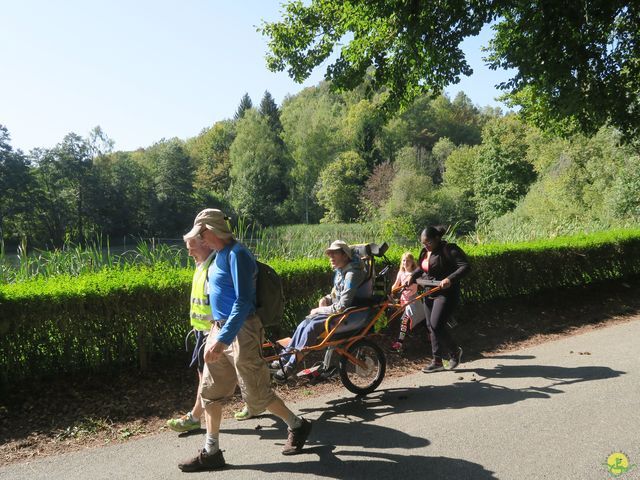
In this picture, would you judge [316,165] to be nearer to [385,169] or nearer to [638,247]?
[385,169]

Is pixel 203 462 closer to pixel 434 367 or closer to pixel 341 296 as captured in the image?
pixel 341 296

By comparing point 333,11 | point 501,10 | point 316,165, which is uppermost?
point 316,165

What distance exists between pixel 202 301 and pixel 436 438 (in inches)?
91.4

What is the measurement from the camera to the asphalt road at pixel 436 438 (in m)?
3.70

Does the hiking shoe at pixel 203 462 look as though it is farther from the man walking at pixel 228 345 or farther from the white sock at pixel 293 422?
the white sock at pixel 293 422

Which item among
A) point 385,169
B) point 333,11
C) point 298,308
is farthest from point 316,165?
point 298,308

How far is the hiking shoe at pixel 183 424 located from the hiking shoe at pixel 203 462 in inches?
27.0

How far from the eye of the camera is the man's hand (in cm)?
356

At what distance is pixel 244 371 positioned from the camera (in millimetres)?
3779

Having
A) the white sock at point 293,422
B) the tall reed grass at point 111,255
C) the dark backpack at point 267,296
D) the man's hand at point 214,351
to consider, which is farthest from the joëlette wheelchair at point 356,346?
the tall reed grass at point 111,255

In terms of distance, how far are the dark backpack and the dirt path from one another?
5.53 ft

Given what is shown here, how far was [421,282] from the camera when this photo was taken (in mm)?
6414

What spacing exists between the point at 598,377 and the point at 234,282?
4.60 meters

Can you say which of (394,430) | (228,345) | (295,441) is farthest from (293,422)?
(394,430)
